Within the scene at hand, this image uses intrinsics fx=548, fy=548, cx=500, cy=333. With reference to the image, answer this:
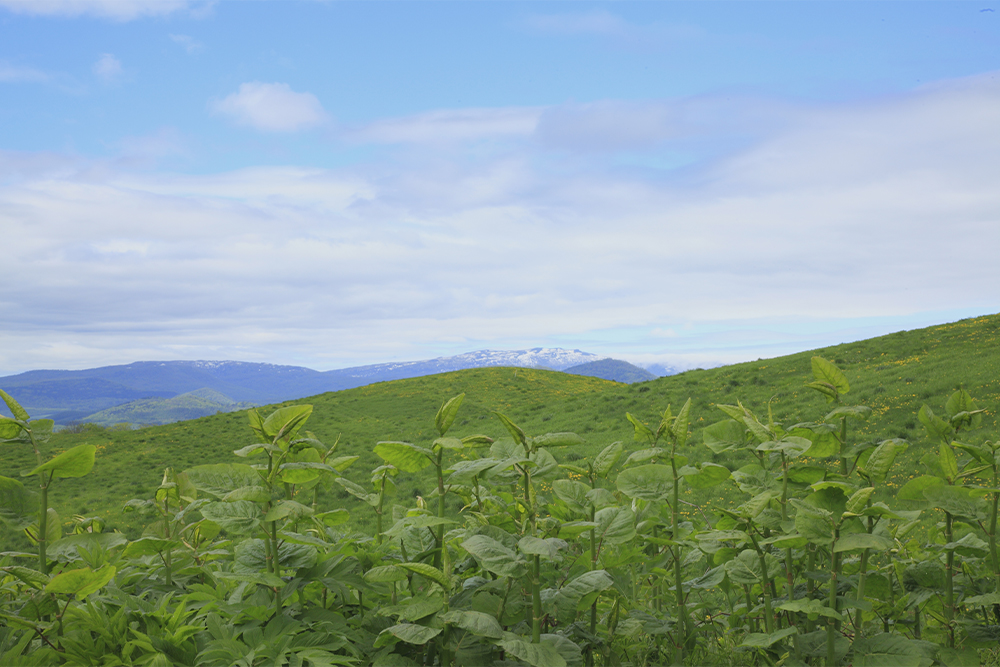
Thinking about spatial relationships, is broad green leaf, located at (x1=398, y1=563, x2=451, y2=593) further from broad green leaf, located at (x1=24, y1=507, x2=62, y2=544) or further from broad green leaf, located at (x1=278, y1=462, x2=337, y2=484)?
broad green leaf, located at (x1=24, y1=507, x2=62, y2=544)

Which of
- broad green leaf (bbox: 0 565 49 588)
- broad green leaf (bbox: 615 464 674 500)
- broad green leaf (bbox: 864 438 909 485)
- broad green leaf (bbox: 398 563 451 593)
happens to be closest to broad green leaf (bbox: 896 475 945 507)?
broad green leaf (bbox: 864 438 909 485)

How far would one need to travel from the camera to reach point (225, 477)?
6.89ft

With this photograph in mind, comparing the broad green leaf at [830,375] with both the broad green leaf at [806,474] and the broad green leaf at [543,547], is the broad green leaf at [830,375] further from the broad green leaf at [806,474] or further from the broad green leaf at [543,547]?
the broad green leaf at [543,547]

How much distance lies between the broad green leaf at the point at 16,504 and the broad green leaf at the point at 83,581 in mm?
333

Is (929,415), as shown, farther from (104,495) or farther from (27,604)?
(104,495)

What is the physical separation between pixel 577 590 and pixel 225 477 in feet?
4.51

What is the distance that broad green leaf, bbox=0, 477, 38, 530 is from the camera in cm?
194

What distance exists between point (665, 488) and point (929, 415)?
1208 mm

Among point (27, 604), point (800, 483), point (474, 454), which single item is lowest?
point (27, 604)

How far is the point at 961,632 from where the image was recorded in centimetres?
227

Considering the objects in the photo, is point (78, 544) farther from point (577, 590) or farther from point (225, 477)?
point (577, 590)

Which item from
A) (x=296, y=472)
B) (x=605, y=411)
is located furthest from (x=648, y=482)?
(x=605, y=411)

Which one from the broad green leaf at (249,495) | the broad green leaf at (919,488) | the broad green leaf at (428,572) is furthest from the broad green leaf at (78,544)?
the broad green leaf at (919,488)

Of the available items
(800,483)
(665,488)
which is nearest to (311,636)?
(665,488)
